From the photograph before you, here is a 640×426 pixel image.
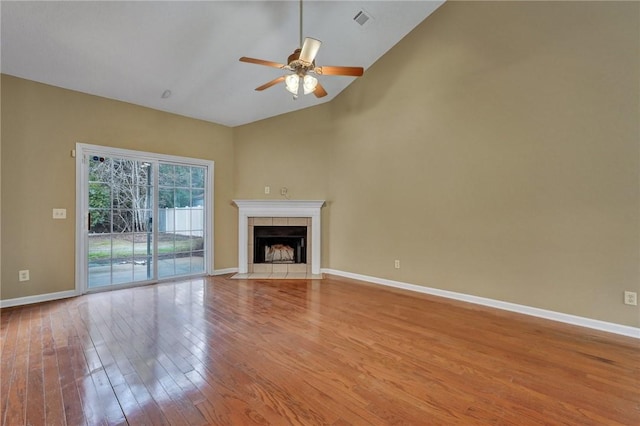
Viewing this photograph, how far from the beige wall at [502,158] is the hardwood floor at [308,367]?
2.14 ft

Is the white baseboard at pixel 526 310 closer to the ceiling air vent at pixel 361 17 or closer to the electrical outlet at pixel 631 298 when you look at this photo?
the electrical outlet at pixel 631 298

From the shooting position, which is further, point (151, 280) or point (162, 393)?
point (151, 280)

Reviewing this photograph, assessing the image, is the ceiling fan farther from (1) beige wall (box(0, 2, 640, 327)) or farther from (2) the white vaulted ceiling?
(1) beige wall (box(0, 2, 640, 327))

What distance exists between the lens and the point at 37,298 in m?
3.56

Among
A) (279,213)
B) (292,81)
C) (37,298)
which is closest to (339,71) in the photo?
(292,81)

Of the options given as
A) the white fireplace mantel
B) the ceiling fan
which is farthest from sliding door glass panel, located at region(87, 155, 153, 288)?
the ceiling fan

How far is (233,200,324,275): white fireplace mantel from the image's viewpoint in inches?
200

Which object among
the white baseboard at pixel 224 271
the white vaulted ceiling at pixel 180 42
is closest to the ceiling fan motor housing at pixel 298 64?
the white vaulted ceiling at pixel 180 42

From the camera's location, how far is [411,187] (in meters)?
4.11

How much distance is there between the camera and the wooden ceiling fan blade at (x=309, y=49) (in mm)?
2514

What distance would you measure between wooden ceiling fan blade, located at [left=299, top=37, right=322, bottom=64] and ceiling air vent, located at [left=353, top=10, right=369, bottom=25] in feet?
4.59

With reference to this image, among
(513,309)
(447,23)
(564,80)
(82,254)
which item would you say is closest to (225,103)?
(82,254)

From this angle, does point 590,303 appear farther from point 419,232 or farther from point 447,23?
Answer: point 447,23

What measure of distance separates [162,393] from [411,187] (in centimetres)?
361
